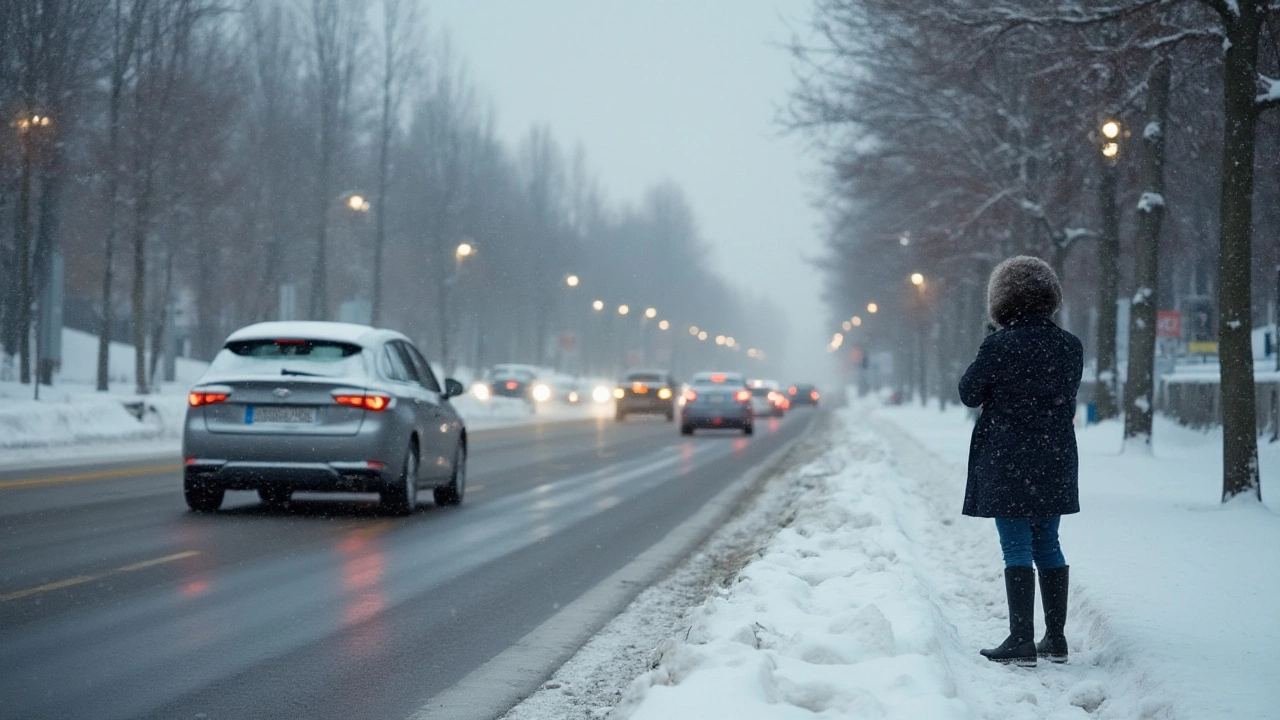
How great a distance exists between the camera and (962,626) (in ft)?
25.1

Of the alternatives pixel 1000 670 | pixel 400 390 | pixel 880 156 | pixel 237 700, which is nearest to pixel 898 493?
pixel 400 390

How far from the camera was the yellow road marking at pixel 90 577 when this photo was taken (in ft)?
27.7

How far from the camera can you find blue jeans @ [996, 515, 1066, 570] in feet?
21.5

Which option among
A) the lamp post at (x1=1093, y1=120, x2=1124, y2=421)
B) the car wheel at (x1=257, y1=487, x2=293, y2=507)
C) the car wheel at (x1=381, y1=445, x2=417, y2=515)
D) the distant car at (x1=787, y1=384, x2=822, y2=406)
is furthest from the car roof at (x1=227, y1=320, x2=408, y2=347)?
the distant car at (x1=787, y1=384, x2=822, y2=406)

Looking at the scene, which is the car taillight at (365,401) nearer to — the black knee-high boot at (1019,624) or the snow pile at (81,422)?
the black knee-high boot at (1019,624)

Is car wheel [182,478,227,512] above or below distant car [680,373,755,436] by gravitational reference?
below

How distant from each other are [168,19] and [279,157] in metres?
19.0

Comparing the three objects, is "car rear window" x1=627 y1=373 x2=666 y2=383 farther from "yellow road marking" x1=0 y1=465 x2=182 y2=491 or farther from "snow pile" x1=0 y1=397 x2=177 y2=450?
"yellow road marking" x1=0 y1=465 x2=182 y2=491

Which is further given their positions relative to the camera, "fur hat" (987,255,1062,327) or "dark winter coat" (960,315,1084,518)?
"fur hat" (987,255,1062,327)

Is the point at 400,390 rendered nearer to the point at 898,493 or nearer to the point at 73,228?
the point at 898,493

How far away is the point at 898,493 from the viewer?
1573cm

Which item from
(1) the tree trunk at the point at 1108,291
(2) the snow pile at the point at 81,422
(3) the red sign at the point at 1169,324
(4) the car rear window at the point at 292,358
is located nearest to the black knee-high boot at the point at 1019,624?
(4) the car rear window at the point at 292,358

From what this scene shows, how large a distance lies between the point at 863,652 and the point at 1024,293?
1696 millimetres

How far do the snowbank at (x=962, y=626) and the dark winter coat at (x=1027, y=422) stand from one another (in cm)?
65
